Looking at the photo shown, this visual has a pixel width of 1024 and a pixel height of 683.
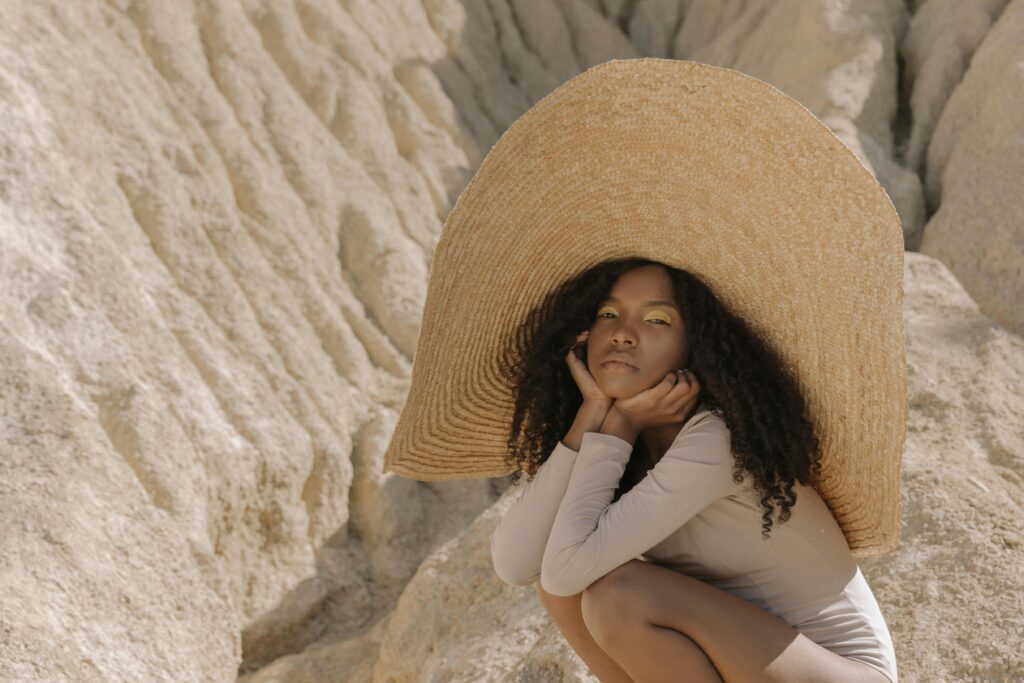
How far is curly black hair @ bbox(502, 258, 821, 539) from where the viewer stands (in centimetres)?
216

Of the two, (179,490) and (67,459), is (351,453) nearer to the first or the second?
(179,490)

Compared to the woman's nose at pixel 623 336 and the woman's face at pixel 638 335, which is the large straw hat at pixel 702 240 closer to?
the woman's face at pixel 638 335

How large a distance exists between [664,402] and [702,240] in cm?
36

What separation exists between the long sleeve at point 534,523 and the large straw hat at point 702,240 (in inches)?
14.8

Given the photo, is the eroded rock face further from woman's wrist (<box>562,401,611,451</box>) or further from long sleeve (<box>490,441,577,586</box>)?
woman's wrist (<box>562,401,611,451</box>)

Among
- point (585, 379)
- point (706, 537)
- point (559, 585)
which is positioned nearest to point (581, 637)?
point (559, 585)

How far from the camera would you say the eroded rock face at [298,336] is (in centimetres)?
333

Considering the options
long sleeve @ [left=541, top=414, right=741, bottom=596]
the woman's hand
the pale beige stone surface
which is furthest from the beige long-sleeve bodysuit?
the pale beige stone surface

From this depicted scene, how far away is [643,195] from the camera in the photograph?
7.71 ft

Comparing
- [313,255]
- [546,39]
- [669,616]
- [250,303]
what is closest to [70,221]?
[250,303]

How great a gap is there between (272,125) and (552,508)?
443 centimetres

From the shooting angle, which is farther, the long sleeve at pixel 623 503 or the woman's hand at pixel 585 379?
the woman's hand at pixel 585 379

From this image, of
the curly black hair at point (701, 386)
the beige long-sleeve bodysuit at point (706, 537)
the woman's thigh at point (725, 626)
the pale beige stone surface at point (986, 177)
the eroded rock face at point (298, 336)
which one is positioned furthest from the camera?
the pale beige stone surface at point (986, 177)

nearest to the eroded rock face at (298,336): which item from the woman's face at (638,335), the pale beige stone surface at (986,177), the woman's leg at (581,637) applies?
the pale beige stone surface at (986,177)
